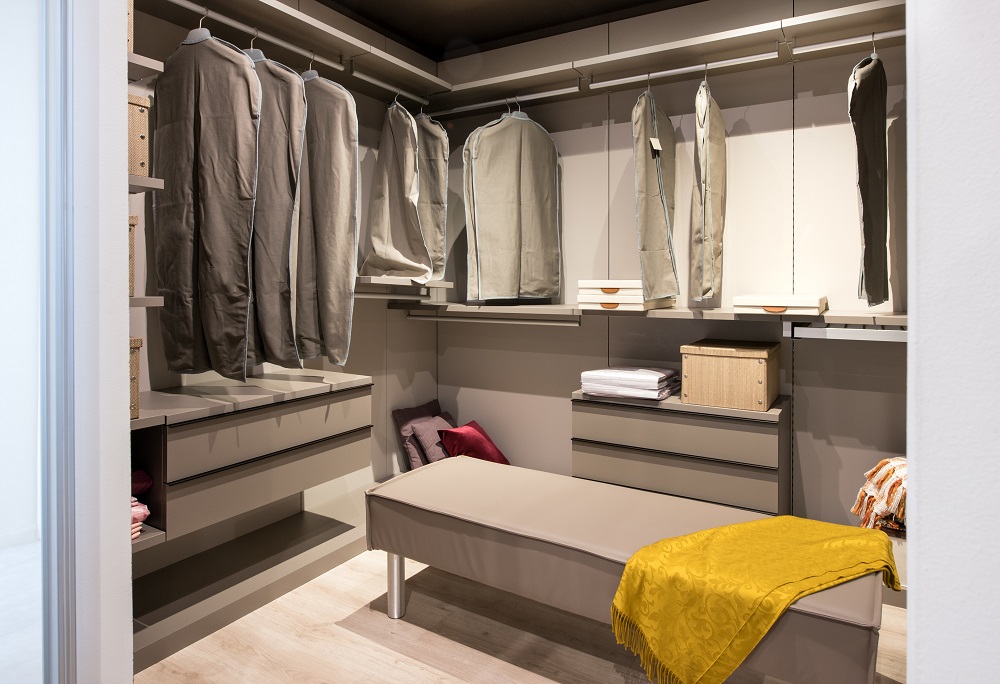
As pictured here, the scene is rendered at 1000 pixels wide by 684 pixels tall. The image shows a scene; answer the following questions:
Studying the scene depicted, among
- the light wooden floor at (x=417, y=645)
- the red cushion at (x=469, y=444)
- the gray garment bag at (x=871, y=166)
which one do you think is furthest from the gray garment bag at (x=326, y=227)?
the gray garment bag at (x=871, y=166)

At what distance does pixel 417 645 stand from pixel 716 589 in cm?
107

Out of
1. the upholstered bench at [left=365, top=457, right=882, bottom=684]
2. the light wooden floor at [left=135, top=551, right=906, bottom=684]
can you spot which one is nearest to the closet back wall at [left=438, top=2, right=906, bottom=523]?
the light wooden floor at [left=135, top=551, right=906, bottom=684]

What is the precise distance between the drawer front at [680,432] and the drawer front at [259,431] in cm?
109

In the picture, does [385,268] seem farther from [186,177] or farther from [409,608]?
[409,608]

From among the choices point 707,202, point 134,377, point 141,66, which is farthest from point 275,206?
point 707,202

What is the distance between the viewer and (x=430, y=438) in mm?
3717

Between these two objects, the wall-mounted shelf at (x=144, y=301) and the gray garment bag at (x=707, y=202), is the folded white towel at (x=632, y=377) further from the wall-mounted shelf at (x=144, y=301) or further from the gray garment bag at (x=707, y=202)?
the wall-mounted shelf at (x=144, y=301)

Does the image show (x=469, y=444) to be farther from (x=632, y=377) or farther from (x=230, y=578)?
(x=230, y=578)

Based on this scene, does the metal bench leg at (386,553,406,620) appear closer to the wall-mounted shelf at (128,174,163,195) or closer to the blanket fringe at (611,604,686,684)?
the blanket fringe at (611,604,686,684)

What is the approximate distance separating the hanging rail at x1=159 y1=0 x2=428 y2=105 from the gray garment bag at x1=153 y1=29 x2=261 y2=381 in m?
0.14

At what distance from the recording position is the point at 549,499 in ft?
7.38
